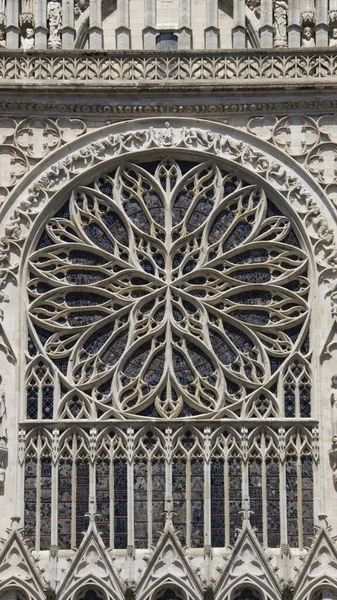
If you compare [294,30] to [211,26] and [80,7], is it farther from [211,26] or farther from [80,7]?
[80,7]

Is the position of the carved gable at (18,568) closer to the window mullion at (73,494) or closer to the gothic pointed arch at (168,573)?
the window mullion at (73,494)

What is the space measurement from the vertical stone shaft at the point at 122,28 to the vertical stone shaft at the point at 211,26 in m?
1.18

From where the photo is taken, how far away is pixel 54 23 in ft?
137

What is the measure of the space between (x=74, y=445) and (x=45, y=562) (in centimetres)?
172

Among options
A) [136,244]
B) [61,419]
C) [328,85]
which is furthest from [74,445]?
[328,85]

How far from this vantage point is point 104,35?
42125 millimetres

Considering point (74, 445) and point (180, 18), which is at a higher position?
point (180, 18)

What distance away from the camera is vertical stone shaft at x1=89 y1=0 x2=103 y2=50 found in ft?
136

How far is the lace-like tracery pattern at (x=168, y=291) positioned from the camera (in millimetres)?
39969

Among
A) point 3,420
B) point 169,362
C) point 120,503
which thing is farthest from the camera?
point 169,362

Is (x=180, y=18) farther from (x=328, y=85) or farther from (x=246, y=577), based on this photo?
(x=246, y=577)

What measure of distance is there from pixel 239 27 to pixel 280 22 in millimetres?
635

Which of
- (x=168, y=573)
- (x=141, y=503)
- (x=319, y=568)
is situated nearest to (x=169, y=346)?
(x=141, y=503)

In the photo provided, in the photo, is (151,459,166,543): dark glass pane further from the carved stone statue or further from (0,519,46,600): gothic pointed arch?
the carved stone statue
